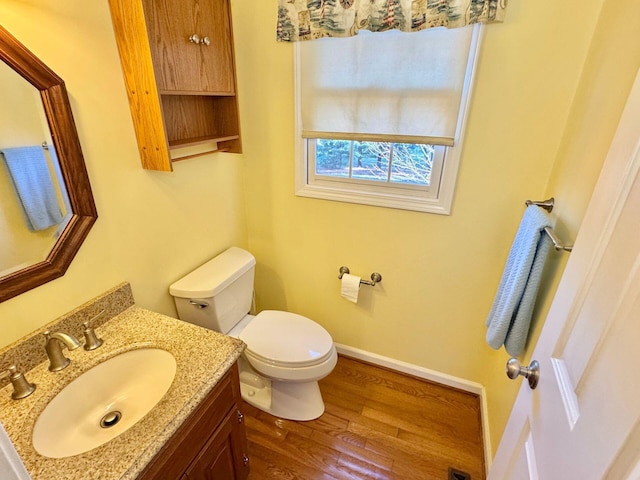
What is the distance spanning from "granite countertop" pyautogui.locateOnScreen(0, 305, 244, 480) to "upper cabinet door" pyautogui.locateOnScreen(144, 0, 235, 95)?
87cm

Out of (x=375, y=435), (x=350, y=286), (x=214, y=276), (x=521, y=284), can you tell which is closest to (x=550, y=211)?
(x=521, y=284)

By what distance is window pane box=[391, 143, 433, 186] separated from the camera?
5.05ft

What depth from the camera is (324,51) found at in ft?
4.78

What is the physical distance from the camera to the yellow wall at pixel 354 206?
39.1 inches

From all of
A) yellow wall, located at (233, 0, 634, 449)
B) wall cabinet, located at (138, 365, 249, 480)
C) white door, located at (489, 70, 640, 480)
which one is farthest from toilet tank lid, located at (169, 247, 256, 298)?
white door, located at (489, 70, 640, 480)

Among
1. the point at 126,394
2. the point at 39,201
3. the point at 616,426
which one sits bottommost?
the point at 126,394

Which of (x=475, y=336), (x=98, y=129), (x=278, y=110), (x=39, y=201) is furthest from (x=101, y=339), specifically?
(x=475, y=336)

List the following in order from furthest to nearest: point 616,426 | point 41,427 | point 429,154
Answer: point 429,154, point 41,427, point 616,426

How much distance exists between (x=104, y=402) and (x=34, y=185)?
0.70 metres

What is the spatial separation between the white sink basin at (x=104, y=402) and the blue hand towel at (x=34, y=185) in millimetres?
492

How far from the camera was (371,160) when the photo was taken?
5.39 feet

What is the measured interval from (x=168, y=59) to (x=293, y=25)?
1.97 ft

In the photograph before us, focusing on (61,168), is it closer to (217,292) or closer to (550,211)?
(217,292)

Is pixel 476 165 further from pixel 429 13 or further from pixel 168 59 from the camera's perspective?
pixel 168 59
